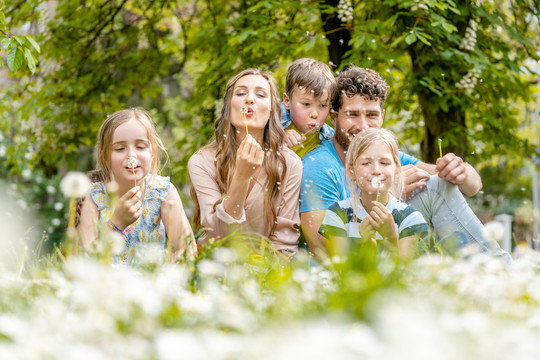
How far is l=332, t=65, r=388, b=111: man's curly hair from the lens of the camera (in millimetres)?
3346

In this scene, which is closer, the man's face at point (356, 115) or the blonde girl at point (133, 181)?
the blonde girl at point (133, 181)

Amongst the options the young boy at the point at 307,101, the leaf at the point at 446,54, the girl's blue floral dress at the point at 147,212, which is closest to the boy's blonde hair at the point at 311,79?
the young boy at the point at 307,101

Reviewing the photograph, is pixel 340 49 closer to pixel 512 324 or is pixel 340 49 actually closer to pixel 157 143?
pixel 157 143

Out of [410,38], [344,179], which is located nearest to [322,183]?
[344,179]

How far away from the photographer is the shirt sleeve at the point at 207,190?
294 centimetres

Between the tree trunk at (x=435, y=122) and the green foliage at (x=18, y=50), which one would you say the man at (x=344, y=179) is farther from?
the tree trunk at (x=435, y=122)

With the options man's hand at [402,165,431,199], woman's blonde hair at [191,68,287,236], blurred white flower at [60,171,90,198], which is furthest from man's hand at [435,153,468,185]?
blurred white flower at [60,171,90,198]

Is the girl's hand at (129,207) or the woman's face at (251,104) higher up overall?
the woman's face at (251,104)

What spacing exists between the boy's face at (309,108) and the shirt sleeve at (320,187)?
31 cm

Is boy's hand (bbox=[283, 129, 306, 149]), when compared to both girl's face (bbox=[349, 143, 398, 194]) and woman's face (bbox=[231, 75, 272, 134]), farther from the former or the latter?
girl's face (bbox=[349, 143, 398, 194])

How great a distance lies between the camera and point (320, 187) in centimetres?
316

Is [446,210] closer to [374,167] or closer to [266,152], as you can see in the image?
[374,167]

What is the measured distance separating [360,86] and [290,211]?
34.7 inches

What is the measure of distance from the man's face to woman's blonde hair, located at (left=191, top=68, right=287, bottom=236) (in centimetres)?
41
